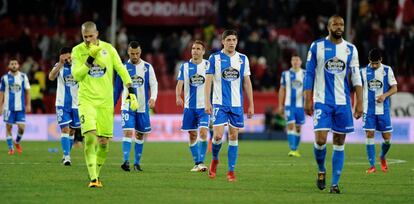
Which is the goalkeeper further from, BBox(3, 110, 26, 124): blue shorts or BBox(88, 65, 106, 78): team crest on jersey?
BBox(3, 110, 26, 124): blue shorts

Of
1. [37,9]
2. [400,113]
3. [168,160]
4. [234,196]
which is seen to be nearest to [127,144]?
[168,160]

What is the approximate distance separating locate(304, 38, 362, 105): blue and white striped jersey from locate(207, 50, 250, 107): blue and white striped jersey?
2.39m

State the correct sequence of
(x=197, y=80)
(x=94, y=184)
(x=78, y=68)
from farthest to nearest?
(x=197, y=80), (x=78, y=68), (x=94, y=184)

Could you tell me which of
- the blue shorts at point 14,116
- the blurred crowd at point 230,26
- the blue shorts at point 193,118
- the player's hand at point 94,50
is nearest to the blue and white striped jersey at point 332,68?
the player's hand at point 94,50

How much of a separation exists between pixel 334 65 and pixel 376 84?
5467mm

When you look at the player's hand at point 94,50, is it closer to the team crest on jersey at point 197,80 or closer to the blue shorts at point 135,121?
the blue shorts at point 135,121

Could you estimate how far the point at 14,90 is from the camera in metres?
24.2

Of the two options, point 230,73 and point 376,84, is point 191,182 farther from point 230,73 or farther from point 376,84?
point 376,84

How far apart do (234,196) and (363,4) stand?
25175mm

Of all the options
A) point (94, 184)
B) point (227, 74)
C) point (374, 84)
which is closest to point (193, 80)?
point (227, 74)

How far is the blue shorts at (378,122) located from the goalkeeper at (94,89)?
21.5ft

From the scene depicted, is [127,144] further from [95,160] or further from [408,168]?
[408,168]

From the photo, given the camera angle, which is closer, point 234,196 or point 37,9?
point 234,196

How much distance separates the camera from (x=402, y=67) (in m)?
34.5
